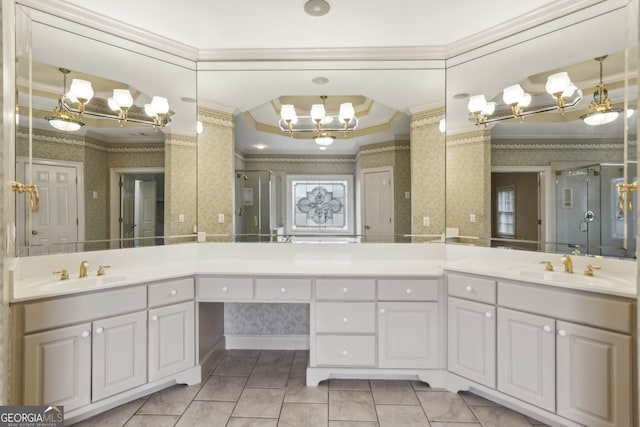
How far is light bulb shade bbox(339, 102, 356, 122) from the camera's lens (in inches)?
106

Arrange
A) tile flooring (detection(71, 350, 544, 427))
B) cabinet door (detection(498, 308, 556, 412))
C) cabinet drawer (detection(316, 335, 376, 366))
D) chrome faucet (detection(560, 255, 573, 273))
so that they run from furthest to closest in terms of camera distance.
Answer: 1. cabinet drawer (detection(316, 335, 376, 366))
2. chrome faucet (detection(560, 255, 573, 273))
3. tile flooring (detection(71, 350, 544, 427))
4. cabinet door (detection(498, 308, 556, 412))

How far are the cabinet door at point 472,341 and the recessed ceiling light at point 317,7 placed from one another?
2141mm

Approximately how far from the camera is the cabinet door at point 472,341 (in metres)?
1.98

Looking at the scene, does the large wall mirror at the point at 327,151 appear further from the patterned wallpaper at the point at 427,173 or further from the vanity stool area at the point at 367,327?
the vanity stool area at the point at 367,327

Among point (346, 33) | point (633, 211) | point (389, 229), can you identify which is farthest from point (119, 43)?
point (633, 211)

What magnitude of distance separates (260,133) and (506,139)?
195cm

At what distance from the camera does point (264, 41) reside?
2.55 meters

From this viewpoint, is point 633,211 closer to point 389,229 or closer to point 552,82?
point 552,82

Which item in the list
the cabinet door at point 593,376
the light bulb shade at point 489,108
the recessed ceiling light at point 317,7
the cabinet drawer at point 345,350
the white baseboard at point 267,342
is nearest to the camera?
the cabinet door at point 593,376

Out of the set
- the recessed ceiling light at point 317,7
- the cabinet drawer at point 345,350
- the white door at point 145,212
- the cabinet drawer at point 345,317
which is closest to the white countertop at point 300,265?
the white door at point 145,212

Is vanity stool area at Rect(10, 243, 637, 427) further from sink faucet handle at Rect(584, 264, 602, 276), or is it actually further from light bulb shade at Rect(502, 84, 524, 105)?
light bulb shade at Rect(502, 84, 524, 105)

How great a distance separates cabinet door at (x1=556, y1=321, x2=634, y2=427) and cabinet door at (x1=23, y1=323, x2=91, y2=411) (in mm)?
2642

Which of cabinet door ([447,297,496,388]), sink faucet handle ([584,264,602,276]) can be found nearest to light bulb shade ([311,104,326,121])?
cabinet door ([447,297,496,388])

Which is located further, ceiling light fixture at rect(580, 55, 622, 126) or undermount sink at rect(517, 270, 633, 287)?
ceiling light fixture at rect(580, 55, 622, 126)
